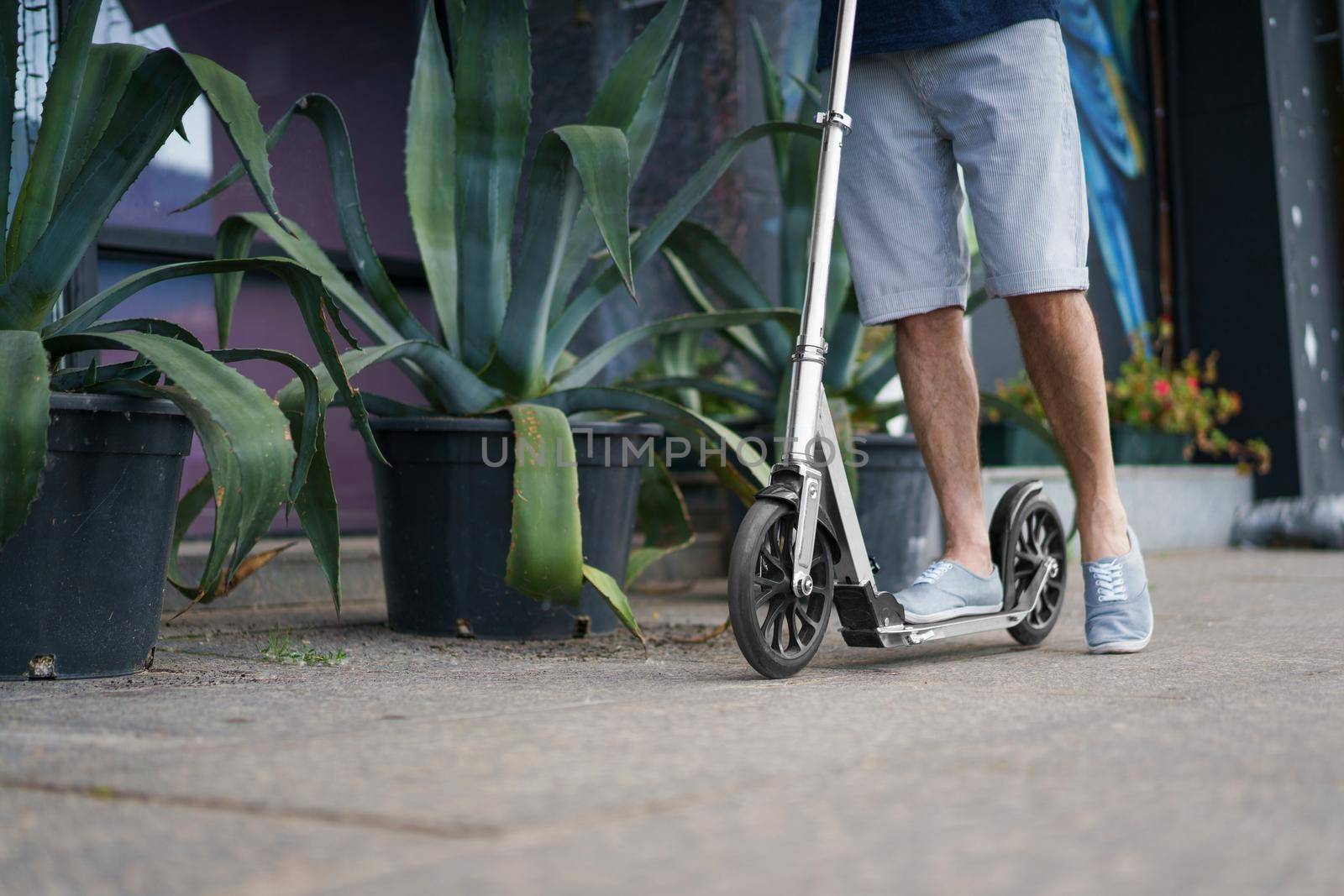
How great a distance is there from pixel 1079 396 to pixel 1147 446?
395cm

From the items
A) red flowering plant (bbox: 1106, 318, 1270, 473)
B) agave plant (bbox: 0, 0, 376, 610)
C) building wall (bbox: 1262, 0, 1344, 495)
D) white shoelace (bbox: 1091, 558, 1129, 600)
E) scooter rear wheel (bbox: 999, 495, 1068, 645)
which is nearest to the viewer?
agave plant (bbox: 0, 0, 376, 610)

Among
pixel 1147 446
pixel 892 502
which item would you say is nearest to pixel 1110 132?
pixel 1147 446

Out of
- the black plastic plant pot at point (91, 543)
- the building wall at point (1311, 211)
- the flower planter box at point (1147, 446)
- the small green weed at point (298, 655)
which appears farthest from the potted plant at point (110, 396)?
the building wall at point (1311, 211)

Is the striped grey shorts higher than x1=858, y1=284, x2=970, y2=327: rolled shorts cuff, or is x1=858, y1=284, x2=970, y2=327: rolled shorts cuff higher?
the striped grey shorts

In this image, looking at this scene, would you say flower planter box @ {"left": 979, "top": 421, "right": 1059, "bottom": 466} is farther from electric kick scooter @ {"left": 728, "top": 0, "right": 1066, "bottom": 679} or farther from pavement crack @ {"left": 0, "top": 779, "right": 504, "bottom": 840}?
pavement crack @ {"left": 0, "top": 779, "right": 504, "bottom": 840}

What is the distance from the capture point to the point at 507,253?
2.47 metres

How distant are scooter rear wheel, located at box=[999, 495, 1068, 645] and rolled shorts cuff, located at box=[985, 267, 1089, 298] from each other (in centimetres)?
39

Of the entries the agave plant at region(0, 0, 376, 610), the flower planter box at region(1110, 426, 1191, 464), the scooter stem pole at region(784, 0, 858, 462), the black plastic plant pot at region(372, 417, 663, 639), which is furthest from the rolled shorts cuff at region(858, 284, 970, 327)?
the flower planter box at region(1110, 426, 1191, 464)

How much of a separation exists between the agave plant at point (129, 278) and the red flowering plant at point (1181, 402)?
4.70m

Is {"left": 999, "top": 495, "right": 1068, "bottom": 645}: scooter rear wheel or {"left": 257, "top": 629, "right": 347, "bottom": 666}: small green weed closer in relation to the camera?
{"left": 257, "top": 629, "right": 347, "bottom": 666}: small green weed

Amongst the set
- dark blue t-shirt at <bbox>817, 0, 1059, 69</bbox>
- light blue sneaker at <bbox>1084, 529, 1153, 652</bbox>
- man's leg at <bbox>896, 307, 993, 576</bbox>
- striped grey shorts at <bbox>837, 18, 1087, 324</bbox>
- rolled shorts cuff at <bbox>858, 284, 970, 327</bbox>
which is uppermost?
dark blue t-shirt at <bbox>817, 0, 1059, 69</bbox>

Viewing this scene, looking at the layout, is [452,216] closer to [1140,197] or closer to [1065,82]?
[1065,82]

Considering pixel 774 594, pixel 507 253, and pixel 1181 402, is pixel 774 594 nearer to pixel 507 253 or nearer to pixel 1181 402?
pixel 507 253

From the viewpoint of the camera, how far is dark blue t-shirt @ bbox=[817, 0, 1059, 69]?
2074 mm
